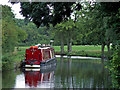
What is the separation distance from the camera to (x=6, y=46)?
110 feet

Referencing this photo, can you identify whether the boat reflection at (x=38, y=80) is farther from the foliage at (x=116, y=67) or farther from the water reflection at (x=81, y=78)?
the foliage at (x=116, y=67)

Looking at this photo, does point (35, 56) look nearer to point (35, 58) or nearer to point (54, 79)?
point (35, 58)

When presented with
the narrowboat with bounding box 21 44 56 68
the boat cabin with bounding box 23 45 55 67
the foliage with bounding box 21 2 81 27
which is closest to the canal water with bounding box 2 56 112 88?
the narrowboat with bounding box 21 44 56 68

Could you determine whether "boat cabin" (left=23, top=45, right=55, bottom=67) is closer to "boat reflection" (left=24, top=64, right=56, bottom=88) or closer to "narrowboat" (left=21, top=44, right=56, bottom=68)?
"narrowboat" (left=21, top=44, right=56, bottom=68)

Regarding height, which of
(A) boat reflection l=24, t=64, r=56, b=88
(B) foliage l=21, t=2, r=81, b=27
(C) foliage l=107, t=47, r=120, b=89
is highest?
(B) foliage l=21, t=2, r=81, b=27

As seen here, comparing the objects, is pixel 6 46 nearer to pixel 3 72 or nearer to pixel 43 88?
pixel 3 72

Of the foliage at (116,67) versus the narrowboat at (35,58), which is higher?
the foliage at (116,67)

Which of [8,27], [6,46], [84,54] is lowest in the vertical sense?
[84,54]

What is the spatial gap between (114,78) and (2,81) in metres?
12.8

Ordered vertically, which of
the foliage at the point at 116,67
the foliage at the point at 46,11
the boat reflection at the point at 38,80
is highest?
the foliage at the point at 46,11

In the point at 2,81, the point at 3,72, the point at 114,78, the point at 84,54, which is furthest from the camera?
the point at 84,54

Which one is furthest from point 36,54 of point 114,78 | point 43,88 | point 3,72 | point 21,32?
point 114,78

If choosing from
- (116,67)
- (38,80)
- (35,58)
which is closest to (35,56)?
(35,58)

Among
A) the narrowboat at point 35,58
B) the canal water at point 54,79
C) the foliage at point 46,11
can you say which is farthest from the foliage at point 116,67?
the narrowboat at point 35,58
